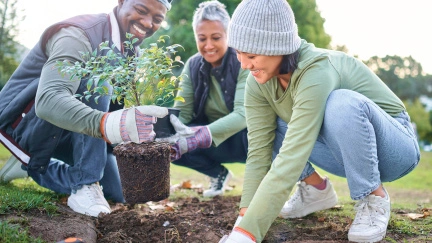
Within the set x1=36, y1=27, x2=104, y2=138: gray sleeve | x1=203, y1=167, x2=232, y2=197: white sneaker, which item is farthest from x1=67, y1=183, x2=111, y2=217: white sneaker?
x1=203, y1=167, x2=232, y2=197: white sneaker

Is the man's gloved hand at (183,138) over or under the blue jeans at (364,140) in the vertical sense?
under

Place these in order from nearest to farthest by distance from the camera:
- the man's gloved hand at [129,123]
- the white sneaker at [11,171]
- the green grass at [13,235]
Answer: the green grass at [13,235] → the man's gloved hand at [129,123] → the white sneaker at [11,171]

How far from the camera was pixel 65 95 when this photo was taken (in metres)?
2.69

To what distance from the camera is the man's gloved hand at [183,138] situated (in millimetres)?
3252

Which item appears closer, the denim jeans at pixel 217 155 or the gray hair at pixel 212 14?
the gray hair at pixel 212 14

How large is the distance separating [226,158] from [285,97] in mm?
1762

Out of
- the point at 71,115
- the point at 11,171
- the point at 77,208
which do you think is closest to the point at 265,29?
the point at 71,115

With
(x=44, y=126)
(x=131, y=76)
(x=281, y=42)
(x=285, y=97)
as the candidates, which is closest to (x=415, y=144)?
(x=285, y=97)

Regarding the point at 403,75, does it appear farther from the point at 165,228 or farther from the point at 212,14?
the point at 165,228

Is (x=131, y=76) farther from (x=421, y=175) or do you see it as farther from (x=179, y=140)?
(x=421, y=175)

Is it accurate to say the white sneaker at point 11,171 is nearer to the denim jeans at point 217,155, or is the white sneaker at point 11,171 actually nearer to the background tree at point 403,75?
the denim jeans at point 217,155

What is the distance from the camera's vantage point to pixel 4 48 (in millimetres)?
9391

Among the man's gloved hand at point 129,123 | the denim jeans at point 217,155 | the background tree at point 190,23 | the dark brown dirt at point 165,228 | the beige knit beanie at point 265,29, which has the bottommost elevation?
the background tree at point 190,23

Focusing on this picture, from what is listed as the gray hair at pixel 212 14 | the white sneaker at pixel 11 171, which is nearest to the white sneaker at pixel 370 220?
the gray hair at pixel 212 14
